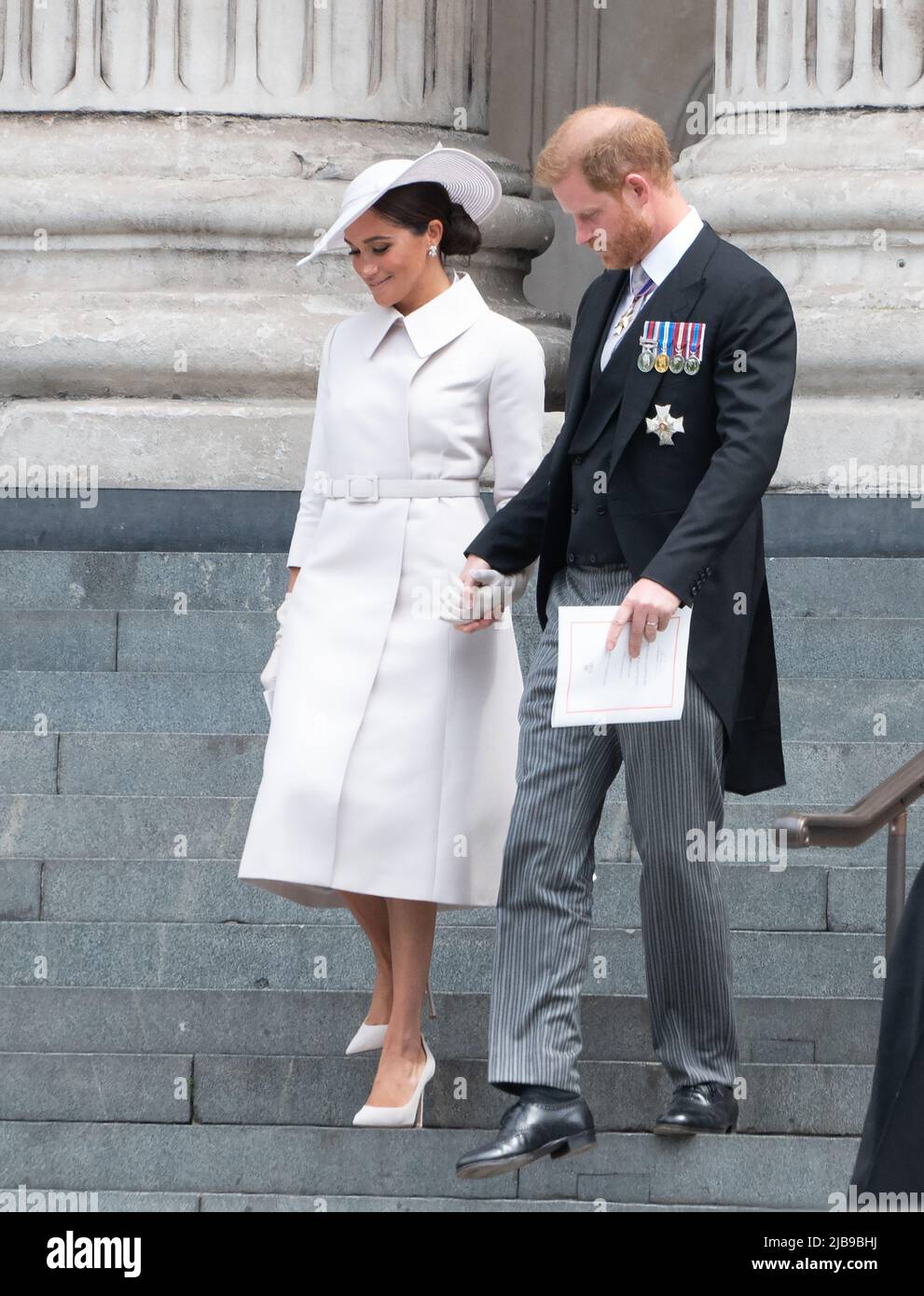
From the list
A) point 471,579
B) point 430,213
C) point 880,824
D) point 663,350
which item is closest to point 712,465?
point 663,350

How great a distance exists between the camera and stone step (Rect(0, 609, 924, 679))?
293 inches

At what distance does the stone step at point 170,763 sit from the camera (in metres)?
6.66

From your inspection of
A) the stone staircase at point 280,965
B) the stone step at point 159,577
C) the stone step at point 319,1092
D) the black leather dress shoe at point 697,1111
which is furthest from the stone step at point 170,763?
the black leather dress shoe at point 697,1111

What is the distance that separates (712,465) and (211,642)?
3.31 metres

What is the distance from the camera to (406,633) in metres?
5.22

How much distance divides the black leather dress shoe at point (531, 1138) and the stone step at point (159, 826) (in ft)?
5.65

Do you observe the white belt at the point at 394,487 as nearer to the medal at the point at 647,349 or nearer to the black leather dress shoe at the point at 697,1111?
the medal at the point at 647,349

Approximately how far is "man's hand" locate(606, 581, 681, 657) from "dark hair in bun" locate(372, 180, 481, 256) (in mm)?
1103

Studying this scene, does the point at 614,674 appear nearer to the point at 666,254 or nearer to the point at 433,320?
the point at 666,254

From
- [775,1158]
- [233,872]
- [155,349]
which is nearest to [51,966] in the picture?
[233,872]

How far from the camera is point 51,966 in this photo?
19.3 feet

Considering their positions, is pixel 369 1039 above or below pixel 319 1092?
above

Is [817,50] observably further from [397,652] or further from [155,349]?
[397,652]

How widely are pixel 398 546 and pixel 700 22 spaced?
7270mm
